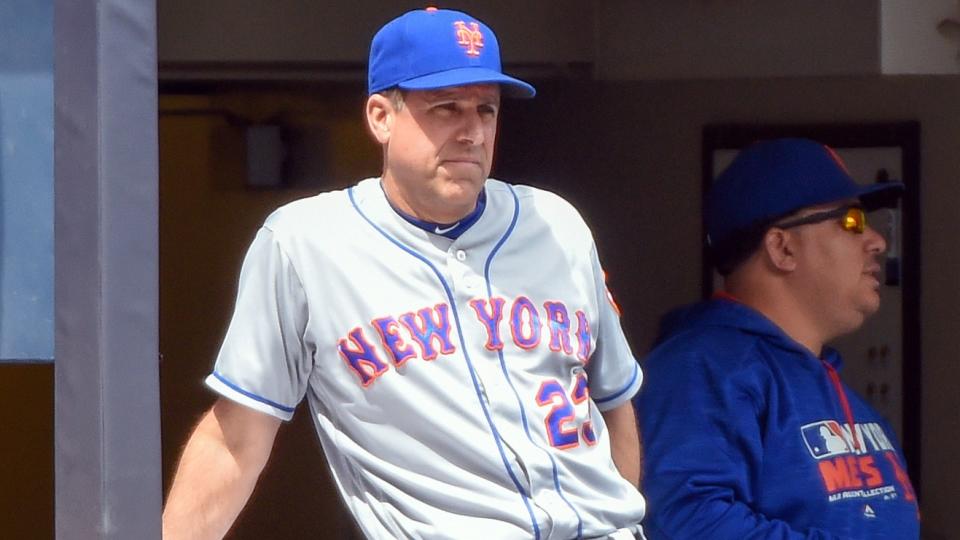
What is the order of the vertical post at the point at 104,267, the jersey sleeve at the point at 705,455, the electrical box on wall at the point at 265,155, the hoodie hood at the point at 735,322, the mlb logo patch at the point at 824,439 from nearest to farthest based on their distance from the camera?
the vertical post at the point at 104,267, the jersey sleeve at the point at 705,455, the mlb logo patch at the point at 824,439, the hoodie hood at the point at 735,322, the electrical box on wall at the point at 265,155

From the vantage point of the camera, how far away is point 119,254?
215cm

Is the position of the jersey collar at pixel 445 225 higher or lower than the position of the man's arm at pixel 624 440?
higher

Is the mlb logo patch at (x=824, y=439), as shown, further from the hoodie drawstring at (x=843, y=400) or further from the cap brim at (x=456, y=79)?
the cap brim at (x=456, y=79)

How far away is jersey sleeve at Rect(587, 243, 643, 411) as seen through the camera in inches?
104

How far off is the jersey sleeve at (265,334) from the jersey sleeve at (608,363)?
53 centimetres

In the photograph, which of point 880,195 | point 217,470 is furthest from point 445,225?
point 880,195

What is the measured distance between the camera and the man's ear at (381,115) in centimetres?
244

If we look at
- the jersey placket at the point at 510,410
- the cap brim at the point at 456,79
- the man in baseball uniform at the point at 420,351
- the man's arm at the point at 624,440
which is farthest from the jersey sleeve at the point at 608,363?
the cap brim at the point at 456,79

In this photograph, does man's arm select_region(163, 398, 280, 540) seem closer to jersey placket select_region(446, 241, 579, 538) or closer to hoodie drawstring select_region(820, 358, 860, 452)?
jersey placket select_region(446, 241, 579, 538)

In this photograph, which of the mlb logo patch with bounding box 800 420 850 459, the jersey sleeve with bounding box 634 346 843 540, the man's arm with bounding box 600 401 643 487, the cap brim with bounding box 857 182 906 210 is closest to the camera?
the man's arm with bounding box 600 401 643 487

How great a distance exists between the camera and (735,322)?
3.38m

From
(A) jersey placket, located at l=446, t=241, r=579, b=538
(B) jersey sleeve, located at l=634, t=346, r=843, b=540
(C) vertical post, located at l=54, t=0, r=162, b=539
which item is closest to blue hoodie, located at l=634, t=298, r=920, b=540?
(B) jersey sleeve, located at l=634, t=346, r=843, b=540

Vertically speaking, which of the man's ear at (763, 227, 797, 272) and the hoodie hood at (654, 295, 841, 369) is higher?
the man's ear at (763, 227, 797, 272)

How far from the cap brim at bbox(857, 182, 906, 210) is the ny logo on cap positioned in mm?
1303
